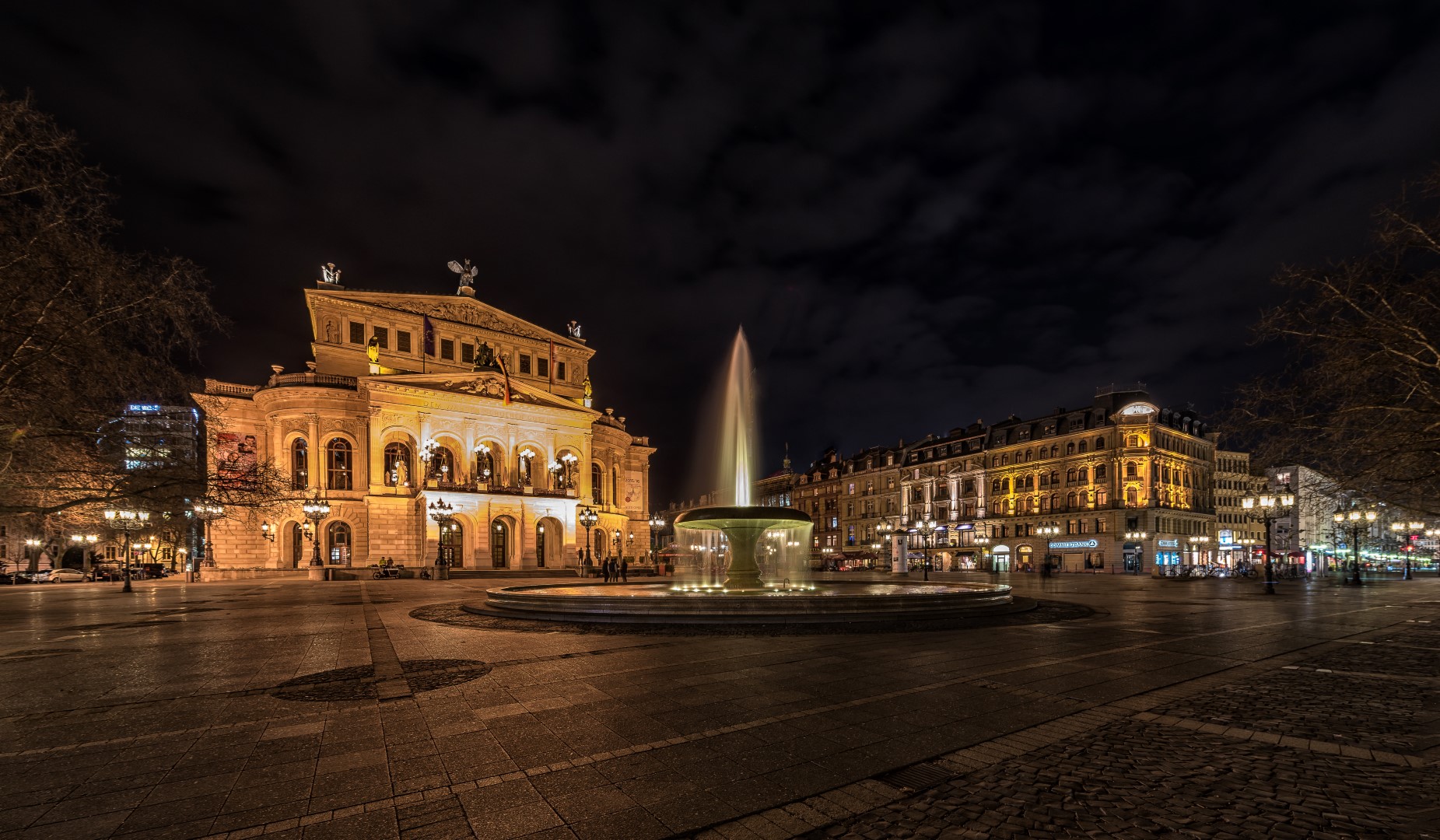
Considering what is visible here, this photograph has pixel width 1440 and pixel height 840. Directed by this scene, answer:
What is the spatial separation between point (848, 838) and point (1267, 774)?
3.74 m

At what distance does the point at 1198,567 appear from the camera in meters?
70.8

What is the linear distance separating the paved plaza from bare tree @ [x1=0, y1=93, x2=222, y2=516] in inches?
227

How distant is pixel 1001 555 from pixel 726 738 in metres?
80.7

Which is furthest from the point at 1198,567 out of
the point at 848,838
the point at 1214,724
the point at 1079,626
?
the point at 848,838

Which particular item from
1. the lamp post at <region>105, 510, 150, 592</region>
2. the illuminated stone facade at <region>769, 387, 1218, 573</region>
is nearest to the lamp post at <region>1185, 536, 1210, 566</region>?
the illuminated stone facade at <region>769, 387, 1218, 573</region>

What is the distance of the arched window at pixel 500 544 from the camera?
184ft

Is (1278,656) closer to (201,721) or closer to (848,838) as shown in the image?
(848,838)

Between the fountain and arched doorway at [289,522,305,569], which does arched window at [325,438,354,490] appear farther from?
the fountain

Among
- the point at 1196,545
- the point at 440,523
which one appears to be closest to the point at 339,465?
the point at 440,523

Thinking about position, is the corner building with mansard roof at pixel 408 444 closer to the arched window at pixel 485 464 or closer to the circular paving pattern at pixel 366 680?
the arched window at pixel 485 464

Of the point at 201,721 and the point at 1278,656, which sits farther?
the point at 1278,656

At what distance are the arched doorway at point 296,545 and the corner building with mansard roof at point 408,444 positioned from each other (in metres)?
0.10

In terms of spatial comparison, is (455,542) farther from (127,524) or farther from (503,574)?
(127,524)

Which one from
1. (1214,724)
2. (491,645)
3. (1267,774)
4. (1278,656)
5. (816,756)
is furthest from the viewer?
(491,645)
